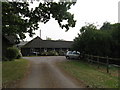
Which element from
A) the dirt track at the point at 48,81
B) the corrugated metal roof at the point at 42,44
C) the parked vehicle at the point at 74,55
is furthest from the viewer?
the corrugated metal roof at the point at 42,44

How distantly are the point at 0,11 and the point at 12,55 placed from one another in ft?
57.6

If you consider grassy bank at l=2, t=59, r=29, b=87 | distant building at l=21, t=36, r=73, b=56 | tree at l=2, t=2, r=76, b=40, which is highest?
tree at l=2, t=2, r=76, b=40

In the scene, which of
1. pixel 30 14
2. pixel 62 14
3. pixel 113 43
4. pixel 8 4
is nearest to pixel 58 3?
pixel 62 14

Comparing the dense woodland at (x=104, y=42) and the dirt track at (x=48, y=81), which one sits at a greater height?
the dense woodland at (x=104, y=42)

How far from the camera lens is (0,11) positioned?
16094mm

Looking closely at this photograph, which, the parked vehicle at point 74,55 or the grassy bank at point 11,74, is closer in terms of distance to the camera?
the grassy bank at point 11,74

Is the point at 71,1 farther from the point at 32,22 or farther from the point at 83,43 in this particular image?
the point at 83,43

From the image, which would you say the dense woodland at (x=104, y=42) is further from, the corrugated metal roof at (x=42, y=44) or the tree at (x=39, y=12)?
the corrugated metal roof at (x=42, y=44)

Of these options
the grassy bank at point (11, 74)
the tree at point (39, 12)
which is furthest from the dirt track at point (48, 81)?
the tree at point (39, 12)

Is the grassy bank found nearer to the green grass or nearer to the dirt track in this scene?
the dirt track

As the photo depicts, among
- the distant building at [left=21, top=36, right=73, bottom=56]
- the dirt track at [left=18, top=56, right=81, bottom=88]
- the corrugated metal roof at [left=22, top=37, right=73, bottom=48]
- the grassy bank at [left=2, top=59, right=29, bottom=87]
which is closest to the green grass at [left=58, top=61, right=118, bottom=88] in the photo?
the dirt track at [left=18, top=56, right=81, bottom=88]

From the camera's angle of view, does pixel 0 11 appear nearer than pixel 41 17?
Yes

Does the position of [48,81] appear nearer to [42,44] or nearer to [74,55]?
[74,55]

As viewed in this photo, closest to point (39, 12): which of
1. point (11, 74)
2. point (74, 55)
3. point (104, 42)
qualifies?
point (11, 74)
